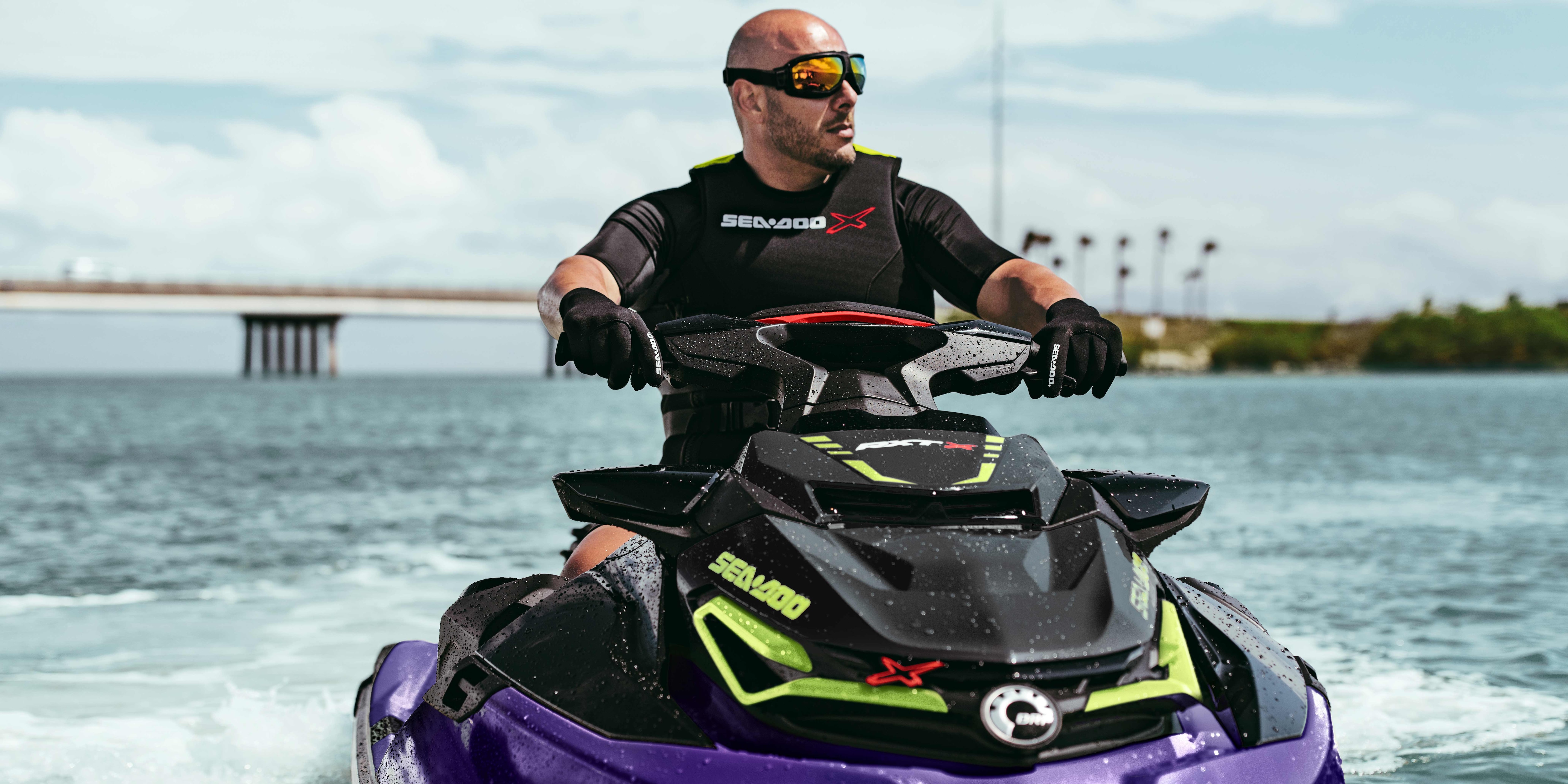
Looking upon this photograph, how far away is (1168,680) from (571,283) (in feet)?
4.93

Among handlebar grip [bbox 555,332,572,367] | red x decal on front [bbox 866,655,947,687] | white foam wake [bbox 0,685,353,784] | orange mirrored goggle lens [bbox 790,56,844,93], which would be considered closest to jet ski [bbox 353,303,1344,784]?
red x decal on front [bbox 866,655,947,687]

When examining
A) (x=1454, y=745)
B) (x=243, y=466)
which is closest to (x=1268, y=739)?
(x=1454, y=745)

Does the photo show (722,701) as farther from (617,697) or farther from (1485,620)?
(1485,620)

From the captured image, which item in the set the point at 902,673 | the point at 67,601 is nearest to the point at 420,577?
the point at 67,601

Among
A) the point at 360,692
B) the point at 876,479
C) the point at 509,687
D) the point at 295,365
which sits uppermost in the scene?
Answer: the point at 876,479

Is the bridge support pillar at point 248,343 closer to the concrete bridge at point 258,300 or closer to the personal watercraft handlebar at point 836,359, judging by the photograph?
the concrete bridge at point 258,300

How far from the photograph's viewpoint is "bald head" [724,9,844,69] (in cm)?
276

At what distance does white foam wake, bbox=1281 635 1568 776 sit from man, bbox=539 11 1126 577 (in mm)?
1880

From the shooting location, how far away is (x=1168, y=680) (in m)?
1.60

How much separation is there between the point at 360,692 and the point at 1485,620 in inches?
233

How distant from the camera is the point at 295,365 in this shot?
86000 millimetres

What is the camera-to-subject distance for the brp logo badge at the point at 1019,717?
1.47 metres

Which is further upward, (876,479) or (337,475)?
(876,479)

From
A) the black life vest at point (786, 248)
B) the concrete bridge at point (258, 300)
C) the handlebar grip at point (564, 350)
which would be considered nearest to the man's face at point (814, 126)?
the black life vest at point (786, 248)
